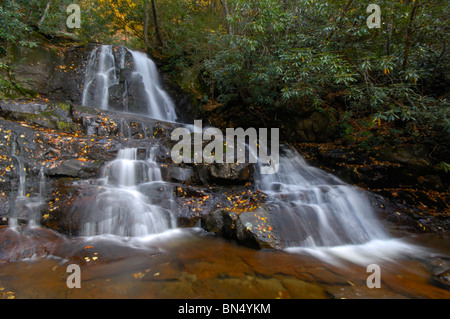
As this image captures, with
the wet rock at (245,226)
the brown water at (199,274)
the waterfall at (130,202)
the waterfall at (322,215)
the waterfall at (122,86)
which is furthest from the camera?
the waterfall at (122,86)

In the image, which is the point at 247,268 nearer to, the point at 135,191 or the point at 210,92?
the point at 135,191

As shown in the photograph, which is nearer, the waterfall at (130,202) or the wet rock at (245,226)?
the wet rock at (245,226)

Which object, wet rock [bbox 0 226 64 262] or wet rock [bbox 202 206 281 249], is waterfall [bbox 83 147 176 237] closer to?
wet rock [bbox 0 226 64 262]

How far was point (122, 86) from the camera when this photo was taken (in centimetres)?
902

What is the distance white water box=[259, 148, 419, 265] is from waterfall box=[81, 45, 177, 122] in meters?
6.21

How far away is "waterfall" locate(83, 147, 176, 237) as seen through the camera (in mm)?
3797

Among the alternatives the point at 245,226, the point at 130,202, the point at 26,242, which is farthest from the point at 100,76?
the point at 245,226

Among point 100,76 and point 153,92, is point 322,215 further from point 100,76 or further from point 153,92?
point 100,76

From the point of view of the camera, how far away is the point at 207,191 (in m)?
5.05

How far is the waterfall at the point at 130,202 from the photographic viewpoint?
380 cm

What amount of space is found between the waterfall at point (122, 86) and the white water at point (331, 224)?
6.21 m

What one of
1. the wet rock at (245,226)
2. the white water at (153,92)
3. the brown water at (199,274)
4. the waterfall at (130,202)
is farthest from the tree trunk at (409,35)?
the white water at (153,92)

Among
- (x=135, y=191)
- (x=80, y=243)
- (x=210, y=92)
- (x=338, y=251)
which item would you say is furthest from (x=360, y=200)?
(x=210, y=92)

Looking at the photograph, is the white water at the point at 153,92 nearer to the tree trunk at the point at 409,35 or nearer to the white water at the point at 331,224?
the white water at the point at 331,224
